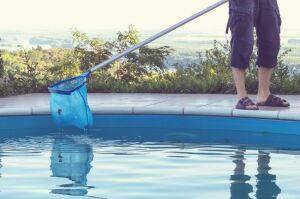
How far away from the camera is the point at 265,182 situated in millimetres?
3125

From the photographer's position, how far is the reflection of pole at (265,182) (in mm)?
2864

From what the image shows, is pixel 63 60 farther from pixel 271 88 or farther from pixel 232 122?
pixel 232 122

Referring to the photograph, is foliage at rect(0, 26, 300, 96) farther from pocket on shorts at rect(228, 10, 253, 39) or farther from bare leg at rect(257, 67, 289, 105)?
pocket on shorts at rect(228, 10, 253, 39)

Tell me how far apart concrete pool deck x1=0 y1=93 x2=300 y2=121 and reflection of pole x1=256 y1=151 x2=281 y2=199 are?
992 mm

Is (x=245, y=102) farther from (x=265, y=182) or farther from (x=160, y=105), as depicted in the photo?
(x=265, y=182)

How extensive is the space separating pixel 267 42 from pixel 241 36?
30 centimetres

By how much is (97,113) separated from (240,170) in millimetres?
1939

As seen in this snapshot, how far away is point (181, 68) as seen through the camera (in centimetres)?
750

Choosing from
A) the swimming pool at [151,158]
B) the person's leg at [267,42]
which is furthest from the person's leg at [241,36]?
the swimming pool at [151,158]

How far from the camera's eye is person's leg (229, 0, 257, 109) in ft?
16.2

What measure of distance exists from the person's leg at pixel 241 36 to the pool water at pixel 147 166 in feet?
1.61

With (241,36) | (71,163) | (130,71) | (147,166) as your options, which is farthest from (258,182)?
(130,71)

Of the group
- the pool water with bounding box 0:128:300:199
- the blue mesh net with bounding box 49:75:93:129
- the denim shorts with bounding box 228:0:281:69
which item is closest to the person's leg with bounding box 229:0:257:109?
the denim shorts with bounding box 228:0:281:69

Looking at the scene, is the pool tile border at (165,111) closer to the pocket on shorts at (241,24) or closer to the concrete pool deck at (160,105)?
the concrete pool deck at (160,105)
